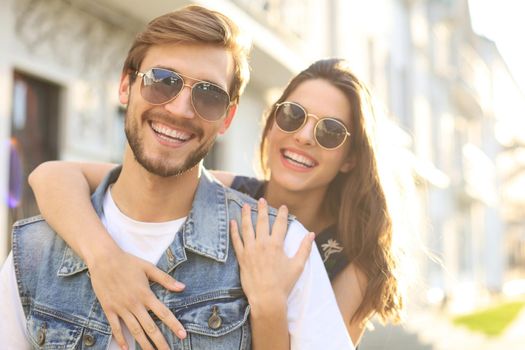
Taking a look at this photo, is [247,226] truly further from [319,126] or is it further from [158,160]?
[319,126]

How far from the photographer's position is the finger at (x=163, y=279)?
2342mm

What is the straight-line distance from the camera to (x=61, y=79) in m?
7.56

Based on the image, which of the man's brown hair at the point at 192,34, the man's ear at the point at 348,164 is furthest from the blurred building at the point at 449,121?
the man's brown hair at the point at 192,34

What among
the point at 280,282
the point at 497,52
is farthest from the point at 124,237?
the point at 497,52

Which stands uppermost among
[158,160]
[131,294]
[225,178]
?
[158,160]

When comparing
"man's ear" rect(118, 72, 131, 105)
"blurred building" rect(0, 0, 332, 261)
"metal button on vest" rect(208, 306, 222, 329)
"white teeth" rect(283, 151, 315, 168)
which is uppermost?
"man's ear" rect(118, 72, 131, 105)

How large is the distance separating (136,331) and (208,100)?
71 cm

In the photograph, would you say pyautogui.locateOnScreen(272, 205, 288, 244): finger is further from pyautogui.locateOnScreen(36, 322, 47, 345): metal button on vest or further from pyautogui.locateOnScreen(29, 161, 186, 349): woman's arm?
pyautogui.locateOnScreen(36, 322, 47, 345): metal button on vest

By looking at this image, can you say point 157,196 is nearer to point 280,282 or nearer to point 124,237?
point 124,237

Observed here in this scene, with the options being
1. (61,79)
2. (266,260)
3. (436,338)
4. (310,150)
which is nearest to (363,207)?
(310,150)

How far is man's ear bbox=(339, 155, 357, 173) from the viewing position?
3.52 metres

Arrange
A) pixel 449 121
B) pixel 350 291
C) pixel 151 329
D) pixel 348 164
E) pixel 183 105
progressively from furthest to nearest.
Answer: pixel 449 121 → pixel 348 164 → pixel 350 291 → pixel 183 105 → pixel 151 329

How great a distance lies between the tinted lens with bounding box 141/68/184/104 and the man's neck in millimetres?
237

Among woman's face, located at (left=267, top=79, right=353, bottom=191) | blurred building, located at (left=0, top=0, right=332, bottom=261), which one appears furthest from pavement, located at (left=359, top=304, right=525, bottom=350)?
woman's face, located at (left=267, top=79, right=353, bottom=191)
